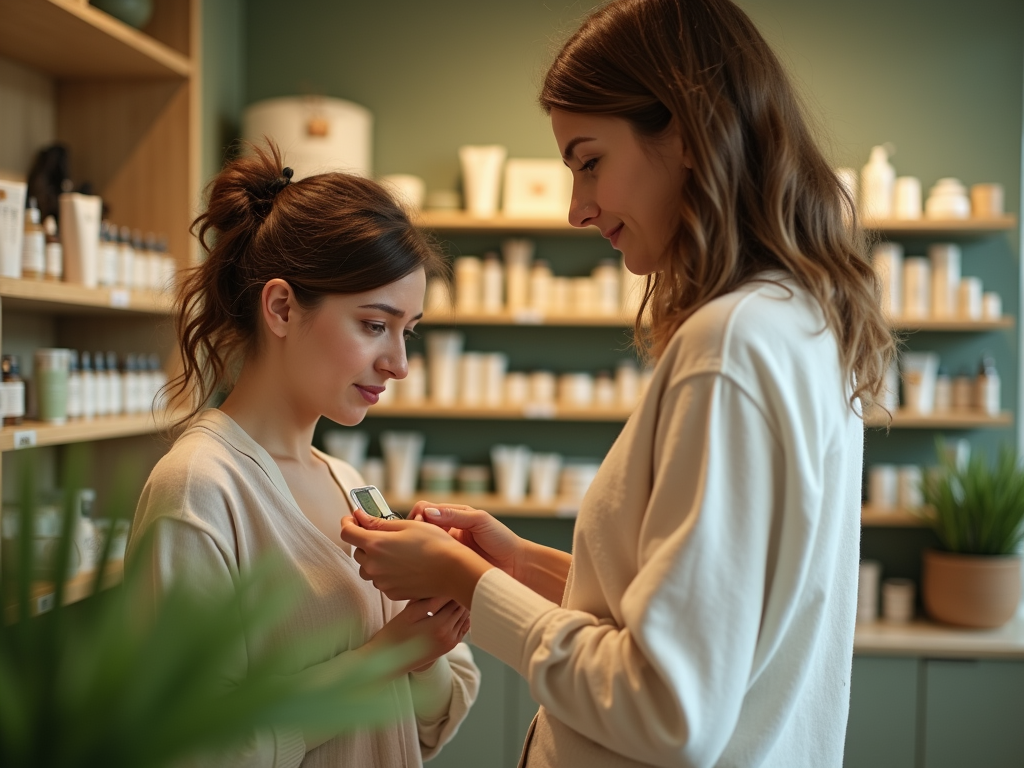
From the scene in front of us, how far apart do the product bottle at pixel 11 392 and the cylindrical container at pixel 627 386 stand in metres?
2.10

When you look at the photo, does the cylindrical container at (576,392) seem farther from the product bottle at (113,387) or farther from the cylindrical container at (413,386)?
the product bottle at (113,387)

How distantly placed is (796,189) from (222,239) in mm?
954

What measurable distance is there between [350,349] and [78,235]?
51.9 inches

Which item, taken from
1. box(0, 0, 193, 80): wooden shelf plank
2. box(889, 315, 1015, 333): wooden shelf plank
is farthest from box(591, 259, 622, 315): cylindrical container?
box(0, 0, 193, 80): wooden shelf plank

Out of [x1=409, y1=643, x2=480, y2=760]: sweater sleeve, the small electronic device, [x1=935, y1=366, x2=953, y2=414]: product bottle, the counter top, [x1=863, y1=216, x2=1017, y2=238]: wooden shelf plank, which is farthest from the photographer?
[x1=935, y1=366, x2=953, y2=414]: product bottle

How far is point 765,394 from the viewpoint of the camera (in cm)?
77

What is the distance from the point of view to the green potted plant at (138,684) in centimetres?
41

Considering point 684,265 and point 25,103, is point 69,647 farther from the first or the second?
point 25,103

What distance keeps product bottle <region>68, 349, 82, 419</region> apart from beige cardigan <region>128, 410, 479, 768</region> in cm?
117

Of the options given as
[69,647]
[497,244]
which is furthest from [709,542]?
[497,244]

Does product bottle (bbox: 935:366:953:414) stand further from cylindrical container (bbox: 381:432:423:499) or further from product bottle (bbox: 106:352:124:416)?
product bottle (bbox: 106:352:124:416)

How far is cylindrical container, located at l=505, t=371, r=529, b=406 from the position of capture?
344 centimetres

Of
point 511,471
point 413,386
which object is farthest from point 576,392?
point 413,386

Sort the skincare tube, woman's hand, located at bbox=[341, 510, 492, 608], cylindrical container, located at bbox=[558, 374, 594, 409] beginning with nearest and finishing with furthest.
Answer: woman's hand, located at bbox=[341, 510, 492, 608] < the skincare tube < cylindrical container, located at bbox=[558, 374, 594, 409]
